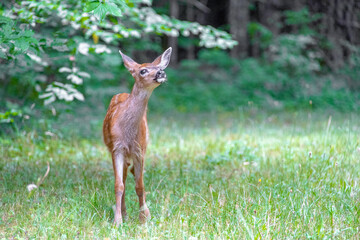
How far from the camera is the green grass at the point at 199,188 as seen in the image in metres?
3.50

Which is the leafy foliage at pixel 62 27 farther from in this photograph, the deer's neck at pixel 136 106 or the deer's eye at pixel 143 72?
the deer's neck at pixel 136 106

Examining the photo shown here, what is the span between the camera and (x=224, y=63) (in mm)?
16938

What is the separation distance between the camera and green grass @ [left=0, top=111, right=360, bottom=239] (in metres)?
3.50

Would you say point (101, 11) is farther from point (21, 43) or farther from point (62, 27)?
point (62, 27)

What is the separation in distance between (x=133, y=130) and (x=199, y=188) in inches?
44.4

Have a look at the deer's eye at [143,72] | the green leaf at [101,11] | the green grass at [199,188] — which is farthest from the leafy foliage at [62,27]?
the green grass at [199,188]

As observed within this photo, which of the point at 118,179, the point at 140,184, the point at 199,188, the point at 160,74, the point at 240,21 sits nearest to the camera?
the point at 160,74

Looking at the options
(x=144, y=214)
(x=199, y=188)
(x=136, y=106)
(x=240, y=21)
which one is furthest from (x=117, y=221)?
(x=240, y=21)

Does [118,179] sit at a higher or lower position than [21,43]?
lower

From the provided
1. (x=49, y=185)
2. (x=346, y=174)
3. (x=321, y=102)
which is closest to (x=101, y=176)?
(x=49, y=185)

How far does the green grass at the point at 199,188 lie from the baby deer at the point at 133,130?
225 millimetres

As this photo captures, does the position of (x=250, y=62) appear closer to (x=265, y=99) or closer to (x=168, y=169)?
(x=265, y=99)

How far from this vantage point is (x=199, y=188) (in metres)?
4.80

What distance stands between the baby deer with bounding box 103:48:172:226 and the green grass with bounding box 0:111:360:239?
0.74 ft
